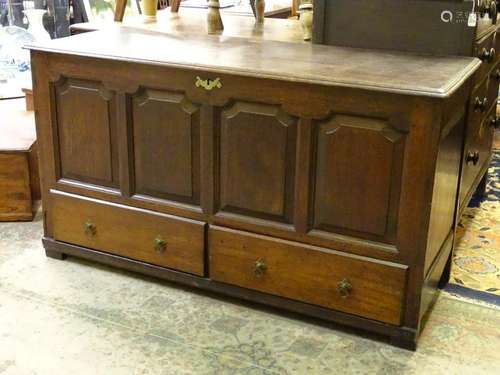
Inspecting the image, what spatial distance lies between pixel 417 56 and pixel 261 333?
1.03 metres

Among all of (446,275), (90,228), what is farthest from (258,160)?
(446,275)

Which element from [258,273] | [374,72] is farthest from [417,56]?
[258,273]

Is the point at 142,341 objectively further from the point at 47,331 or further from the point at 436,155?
the point at 436,155

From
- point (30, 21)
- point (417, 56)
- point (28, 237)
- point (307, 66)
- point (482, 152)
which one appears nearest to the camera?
point (307, 66)

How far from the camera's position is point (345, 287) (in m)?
2.11

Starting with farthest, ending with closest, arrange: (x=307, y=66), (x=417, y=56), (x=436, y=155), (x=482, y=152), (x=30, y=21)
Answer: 1. (x=30, y=21)
2. (x=482, y=152)
3. (x=417, y=56)
4. (x=307, y=66)
5. (x=436, y=155)

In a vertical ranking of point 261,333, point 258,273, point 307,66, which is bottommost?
point 261,333

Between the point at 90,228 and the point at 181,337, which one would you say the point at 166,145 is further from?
the point at 181,337

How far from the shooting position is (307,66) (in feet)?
6.86

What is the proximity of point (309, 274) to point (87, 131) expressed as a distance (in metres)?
0.93

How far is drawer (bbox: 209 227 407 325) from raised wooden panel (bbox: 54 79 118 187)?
47 cm

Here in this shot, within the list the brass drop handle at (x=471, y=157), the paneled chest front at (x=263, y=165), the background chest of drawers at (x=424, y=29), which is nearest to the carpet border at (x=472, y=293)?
the paneled chest front at (x=263, y=165)

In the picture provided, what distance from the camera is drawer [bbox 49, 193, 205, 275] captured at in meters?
2.34

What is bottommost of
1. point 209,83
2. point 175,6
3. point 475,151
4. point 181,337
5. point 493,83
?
point 181,337
